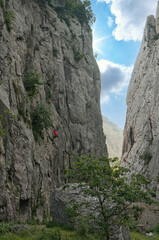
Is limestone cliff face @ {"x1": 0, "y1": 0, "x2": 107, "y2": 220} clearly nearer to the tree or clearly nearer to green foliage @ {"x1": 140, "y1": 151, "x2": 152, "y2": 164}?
the tree

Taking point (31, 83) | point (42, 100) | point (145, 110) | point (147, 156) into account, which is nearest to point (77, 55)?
point (145, 110)

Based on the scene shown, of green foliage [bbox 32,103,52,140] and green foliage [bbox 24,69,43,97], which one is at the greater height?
green foliage [bbox 24,69,43,97]

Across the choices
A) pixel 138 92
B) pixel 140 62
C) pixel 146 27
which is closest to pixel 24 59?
pixel 138 92

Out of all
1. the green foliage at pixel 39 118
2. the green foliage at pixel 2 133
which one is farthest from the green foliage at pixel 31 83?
the green foliage at pixel 2 133

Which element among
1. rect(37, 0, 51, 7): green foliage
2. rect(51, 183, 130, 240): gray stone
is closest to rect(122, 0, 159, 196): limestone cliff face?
rect(51, 183, 130, 240): gray stone

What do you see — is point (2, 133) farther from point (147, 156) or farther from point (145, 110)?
point (145, 110)

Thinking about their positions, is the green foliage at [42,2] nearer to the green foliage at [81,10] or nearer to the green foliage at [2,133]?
the green foliage at [81,10]

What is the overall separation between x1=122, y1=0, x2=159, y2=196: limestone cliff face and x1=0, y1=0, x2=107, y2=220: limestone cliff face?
7379 millimetres

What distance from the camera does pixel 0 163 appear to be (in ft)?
38.8

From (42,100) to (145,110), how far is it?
84.1 feet

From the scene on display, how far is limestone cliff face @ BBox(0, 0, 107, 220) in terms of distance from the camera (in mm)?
14648

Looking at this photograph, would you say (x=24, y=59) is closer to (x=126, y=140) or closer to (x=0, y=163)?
(x=0, y=163)

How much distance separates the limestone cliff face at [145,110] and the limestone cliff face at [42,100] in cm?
738

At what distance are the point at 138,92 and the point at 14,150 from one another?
38904 millimetres
